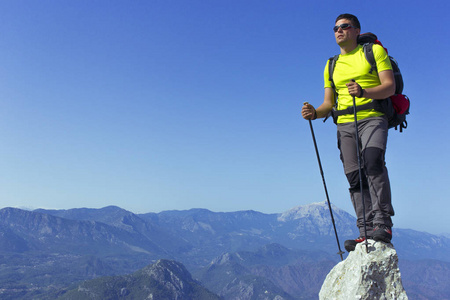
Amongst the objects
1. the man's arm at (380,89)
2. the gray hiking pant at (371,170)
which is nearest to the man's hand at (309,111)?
the gray hiking pant at (371,170)

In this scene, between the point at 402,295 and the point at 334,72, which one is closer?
the point at 402,295

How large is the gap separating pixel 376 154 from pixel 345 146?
2.67ft

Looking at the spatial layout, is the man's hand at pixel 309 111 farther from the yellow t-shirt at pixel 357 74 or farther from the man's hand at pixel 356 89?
the man's hand at pixel 356 89

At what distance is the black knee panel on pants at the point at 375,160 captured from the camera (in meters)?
6.30

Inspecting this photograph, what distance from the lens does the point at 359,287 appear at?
5.97 metres

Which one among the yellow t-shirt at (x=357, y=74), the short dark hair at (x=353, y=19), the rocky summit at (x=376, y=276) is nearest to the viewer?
the rocky summit at (x=376, y=276)

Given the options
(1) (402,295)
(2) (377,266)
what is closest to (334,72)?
(2) (377,266)

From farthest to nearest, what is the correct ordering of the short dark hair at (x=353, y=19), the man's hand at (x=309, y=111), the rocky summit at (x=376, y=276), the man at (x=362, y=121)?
the man's hand at (x=309, y=111)
the short dark hair at (x=353, y=19)
the man at (x=362, y=121)
the rocky summit at (x=376, y=276)

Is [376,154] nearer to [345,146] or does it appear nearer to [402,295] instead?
[345,146]

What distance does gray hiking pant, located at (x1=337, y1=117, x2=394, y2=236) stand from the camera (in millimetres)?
6297

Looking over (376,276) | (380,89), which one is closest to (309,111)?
(380,89)

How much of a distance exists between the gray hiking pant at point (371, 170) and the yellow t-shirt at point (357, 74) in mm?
179

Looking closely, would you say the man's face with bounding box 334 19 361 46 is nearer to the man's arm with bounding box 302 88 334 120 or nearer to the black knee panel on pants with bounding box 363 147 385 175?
the man's arm with bounding box 302 88 334 120

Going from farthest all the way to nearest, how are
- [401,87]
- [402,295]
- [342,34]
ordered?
[342,34]
[401,87]
[402,295]
